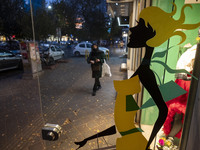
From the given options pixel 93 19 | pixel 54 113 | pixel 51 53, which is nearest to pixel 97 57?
pixel 54 113

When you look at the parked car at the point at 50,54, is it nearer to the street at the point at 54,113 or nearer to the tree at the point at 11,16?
the street at the point at 54,113

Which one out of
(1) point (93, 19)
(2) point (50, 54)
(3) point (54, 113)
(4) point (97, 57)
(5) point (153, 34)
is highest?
(1) point (93, 19)

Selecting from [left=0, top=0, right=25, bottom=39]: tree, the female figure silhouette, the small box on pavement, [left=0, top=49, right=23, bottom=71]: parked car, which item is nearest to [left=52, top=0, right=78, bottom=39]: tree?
[left=0, top=0, right=25, bottom=39]: tree

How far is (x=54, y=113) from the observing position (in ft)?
14.4

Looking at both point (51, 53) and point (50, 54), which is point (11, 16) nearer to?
point (51, 53)

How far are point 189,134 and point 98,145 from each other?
2.00 meters

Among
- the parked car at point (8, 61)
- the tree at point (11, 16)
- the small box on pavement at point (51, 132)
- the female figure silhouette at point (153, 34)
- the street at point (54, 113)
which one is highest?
the tree at point (11, 16)

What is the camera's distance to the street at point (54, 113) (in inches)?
125

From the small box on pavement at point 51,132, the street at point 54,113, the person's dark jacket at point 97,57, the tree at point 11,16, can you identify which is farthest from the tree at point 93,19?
the small box on pavement at point 51,132

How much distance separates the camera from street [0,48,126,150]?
125 inches

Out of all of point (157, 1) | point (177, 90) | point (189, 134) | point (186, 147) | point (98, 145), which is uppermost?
point (157, 1)

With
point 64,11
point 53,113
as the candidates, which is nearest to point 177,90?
point 53,113

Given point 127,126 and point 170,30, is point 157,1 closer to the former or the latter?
point 170,30

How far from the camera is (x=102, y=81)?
756 cm
